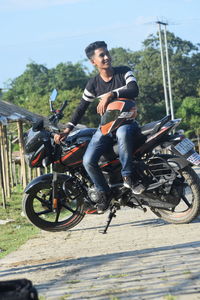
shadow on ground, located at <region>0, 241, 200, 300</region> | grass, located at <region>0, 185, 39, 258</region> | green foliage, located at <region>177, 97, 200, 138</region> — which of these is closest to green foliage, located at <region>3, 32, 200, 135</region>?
green foliage, located at <region>177, 97, 200, 138</region>

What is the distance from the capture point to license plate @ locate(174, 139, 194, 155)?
7275 millimetres

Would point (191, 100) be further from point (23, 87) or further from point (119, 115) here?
point (119, 115)

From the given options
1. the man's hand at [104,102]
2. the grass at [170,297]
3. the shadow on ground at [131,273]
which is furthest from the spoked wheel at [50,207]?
the grass at [170,297]

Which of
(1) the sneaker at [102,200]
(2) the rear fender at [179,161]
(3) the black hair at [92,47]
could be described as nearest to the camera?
(2) the rear fender at [179,161]

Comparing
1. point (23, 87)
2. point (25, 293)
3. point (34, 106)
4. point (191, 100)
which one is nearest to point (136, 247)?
point (25, 293)

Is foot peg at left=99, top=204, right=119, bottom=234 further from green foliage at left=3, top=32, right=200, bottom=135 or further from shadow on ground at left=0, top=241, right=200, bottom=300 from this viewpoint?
green foliage at left=3, top=32, right=200, bottom=135

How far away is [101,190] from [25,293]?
4.54 meters

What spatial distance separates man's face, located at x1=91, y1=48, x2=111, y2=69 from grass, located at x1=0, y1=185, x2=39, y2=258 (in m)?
2.36

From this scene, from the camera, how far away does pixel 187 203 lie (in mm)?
7527

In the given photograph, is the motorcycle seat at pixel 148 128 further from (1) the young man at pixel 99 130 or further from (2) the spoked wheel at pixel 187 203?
(2) the spoked wheel at pixel 187 203

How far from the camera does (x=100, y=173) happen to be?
7.35m

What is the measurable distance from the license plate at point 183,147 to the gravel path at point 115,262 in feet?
2.95

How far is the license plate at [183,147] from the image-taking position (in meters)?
7.27

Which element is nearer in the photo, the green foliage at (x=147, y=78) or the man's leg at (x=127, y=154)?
the man's leg at (x=127, y=154)
